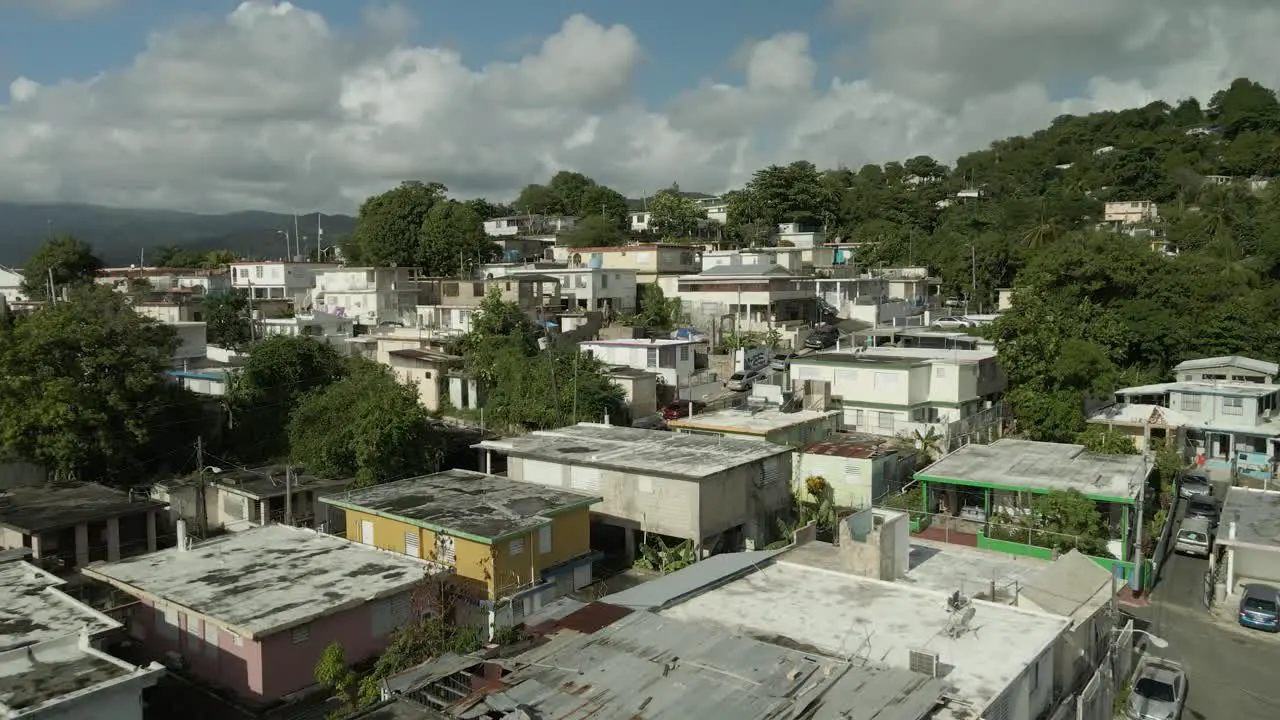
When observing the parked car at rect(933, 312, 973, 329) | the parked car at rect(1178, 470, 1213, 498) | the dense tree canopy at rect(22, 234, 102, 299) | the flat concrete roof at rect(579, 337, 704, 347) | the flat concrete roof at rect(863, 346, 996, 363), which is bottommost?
the parked car at rect(1178, 470, 1213, 498)

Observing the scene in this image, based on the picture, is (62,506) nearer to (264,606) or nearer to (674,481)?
(264,606)

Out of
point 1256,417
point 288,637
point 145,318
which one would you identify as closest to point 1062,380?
point 1256,417

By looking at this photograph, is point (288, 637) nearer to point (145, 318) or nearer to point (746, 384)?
point (145, 318)

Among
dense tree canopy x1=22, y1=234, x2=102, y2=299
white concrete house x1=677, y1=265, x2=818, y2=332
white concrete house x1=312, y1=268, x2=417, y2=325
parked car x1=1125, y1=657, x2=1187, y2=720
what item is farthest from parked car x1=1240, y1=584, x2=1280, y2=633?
dense tree canopy x1=22, y1=234, x2=102, y2=299

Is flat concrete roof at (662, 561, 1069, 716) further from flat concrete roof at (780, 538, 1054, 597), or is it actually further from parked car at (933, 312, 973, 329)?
parked car at (933, 312, 973, 329)

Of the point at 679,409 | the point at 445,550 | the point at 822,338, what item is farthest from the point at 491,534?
the point at 822,338

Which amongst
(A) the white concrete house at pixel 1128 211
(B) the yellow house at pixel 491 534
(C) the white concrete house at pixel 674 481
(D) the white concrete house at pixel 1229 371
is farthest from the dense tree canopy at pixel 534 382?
(A) the white concrete house at pixel 1128 211
